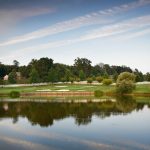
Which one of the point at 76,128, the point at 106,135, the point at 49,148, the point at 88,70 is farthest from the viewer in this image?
the point at 88,70

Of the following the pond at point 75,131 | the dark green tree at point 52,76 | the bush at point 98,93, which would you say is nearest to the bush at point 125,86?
the bush at point 98,93

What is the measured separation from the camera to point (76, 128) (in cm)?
3388

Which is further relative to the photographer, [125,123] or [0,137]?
[125,123]

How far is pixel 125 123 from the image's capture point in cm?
3694

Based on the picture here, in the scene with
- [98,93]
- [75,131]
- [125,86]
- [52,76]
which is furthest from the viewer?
[52,76]

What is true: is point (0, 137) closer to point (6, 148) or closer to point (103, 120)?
point (6, 148)

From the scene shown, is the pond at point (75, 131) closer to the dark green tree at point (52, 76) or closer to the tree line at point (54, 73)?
the tree line at point (54, 73)

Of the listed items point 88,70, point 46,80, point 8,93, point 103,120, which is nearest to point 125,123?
point 103,120

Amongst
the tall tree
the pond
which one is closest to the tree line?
the tall tree

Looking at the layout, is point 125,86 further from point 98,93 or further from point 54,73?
point 54,73

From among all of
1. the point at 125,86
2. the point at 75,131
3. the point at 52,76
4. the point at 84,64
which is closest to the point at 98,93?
the point at 125,86

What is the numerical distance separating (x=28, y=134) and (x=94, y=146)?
7884mm

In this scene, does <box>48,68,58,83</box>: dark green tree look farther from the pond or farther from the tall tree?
the pond

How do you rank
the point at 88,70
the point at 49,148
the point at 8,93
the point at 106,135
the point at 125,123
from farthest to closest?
the point at 88,70
the point at 8,93
the point at 125,123
the point at 106,135
the point at 49,148
